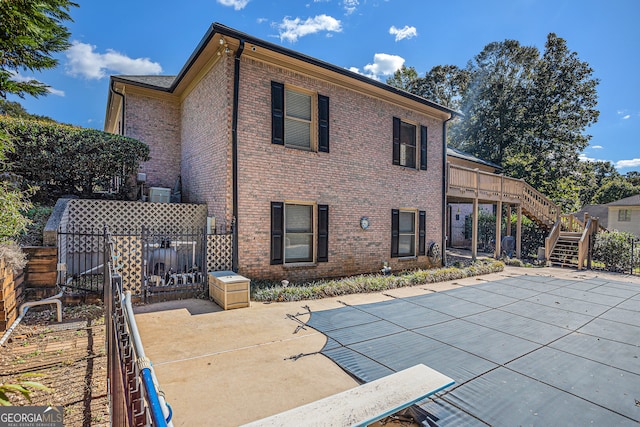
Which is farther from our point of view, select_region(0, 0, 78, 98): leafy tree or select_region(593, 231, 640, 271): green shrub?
select_region(593, 231, 640, 271): green shrub

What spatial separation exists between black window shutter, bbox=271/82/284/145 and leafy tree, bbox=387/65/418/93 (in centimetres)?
2475

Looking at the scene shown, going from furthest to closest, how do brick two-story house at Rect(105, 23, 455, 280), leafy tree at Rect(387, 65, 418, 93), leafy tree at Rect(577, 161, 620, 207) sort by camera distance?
leafy tree at Rect(387, 65, 418, 93), leafy tree at Rect(577, 161, 620, 207), brick two-story house at Rect(105, 23, 455, 280)

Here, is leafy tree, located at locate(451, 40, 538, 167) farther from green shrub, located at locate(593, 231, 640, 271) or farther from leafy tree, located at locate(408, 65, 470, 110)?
green shrub, located at locate(593, 231, 640, 271)

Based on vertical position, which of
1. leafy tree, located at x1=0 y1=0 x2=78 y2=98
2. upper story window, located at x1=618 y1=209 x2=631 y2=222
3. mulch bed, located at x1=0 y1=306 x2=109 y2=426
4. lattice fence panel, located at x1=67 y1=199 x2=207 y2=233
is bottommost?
mulch bed, located at x1=0 y1=306 x2=109 y2=426

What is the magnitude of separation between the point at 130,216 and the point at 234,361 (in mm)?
5540

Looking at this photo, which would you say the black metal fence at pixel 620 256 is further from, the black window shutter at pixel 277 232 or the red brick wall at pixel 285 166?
the black window shutter at pixel 277 232

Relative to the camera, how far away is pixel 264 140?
299 inches

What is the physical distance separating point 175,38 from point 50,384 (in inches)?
442

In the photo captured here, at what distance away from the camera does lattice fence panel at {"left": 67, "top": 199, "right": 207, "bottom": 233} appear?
23.2ft

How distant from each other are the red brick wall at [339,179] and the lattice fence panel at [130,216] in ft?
6.56

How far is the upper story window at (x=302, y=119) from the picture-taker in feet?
25.6

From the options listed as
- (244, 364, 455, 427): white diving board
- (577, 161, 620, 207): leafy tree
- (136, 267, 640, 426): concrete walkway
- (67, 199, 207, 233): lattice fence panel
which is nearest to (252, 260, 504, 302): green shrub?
(136, 267, 640, 426): concrete walkway

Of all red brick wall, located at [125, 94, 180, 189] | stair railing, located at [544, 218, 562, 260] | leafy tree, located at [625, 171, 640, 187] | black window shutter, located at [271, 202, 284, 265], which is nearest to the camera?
black window shutter, located at [271, 202, 284, 265]

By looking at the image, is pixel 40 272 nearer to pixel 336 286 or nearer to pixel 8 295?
pixel 8 295
